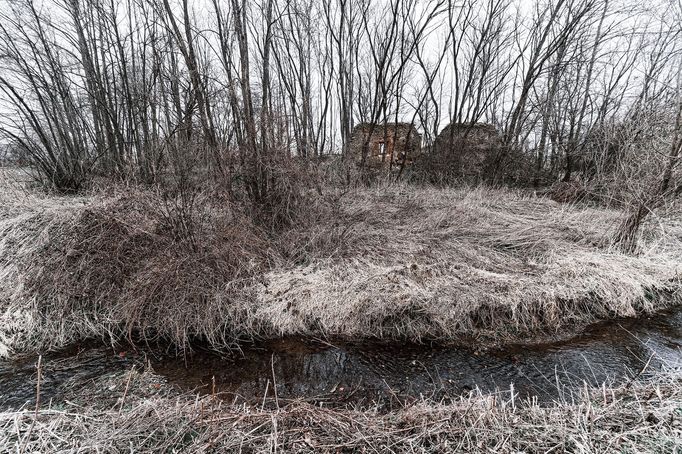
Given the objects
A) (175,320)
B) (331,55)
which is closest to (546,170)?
(331,55)

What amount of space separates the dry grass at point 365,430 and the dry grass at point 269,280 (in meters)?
1.56

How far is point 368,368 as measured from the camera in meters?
3.40

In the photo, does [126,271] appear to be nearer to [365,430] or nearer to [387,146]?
[365,430]

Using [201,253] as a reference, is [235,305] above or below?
below

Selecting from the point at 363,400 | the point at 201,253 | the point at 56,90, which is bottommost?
the point at 363,400

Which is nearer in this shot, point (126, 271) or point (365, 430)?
point (365, 430)

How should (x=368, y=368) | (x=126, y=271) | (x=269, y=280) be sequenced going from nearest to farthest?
1. (x=368, y=368)
2. (x=126, y=271)
3. (x=269, y=280)

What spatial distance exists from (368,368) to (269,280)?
1890 millimetres

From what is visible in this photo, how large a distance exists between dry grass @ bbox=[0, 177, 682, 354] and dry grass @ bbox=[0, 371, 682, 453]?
5.13 ft

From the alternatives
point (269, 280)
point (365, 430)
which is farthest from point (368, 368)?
point (269, 280)

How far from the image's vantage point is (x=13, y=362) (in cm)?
333

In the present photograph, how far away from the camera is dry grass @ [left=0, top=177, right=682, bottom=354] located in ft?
12.5

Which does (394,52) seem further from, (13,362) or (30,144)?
(13,362)

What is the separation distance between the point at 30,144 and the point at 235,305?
7.42 metres
